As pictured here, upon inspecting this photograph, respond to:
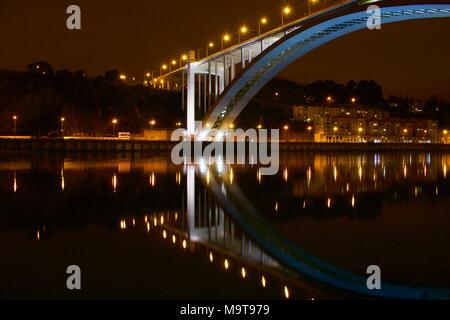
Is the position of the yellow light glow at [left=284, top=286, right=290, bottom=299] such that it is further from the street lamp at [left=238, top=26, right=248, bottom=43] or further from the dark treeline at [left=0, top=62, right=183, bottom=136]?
the dark treeline at [left=0, top=62, right=183, bottom=136]

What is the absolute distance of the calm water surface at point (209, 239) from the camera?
4.85 meters

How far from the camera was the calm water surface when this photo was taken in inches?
191

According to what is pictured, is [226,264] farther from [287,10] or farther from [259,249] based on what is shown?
[287,10]

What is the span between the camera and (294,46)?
79.9 feet

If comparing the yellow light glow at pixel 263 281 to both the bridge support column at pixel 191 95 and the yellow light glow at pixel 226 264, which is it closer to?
the yellow light glow at pixel 226 264

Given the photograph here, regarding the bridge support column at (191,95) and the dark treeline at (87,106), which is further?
the dark treeline at (87,106)

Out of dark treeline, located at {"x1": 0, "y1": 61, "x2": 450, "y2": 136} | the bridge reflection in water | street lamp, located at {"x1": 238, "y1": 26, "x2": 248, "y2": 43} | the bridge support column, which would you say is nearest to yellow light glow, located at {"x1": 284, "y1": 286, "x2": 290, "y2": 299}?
the bridge reflection in water

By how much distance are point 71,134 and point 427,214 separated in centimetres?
3974

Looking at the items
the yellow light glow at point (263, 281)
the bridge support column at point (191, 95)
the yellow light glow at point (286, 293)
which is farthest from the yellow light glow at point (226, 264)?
the bridge support column at point (191, 95)

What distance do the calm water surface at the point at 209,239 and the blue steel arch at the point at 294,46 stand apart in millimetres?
7468

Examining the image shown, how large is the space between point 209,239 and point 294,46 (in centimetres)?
1885

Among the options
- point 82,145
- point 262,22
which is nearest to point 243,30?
point 262,22
